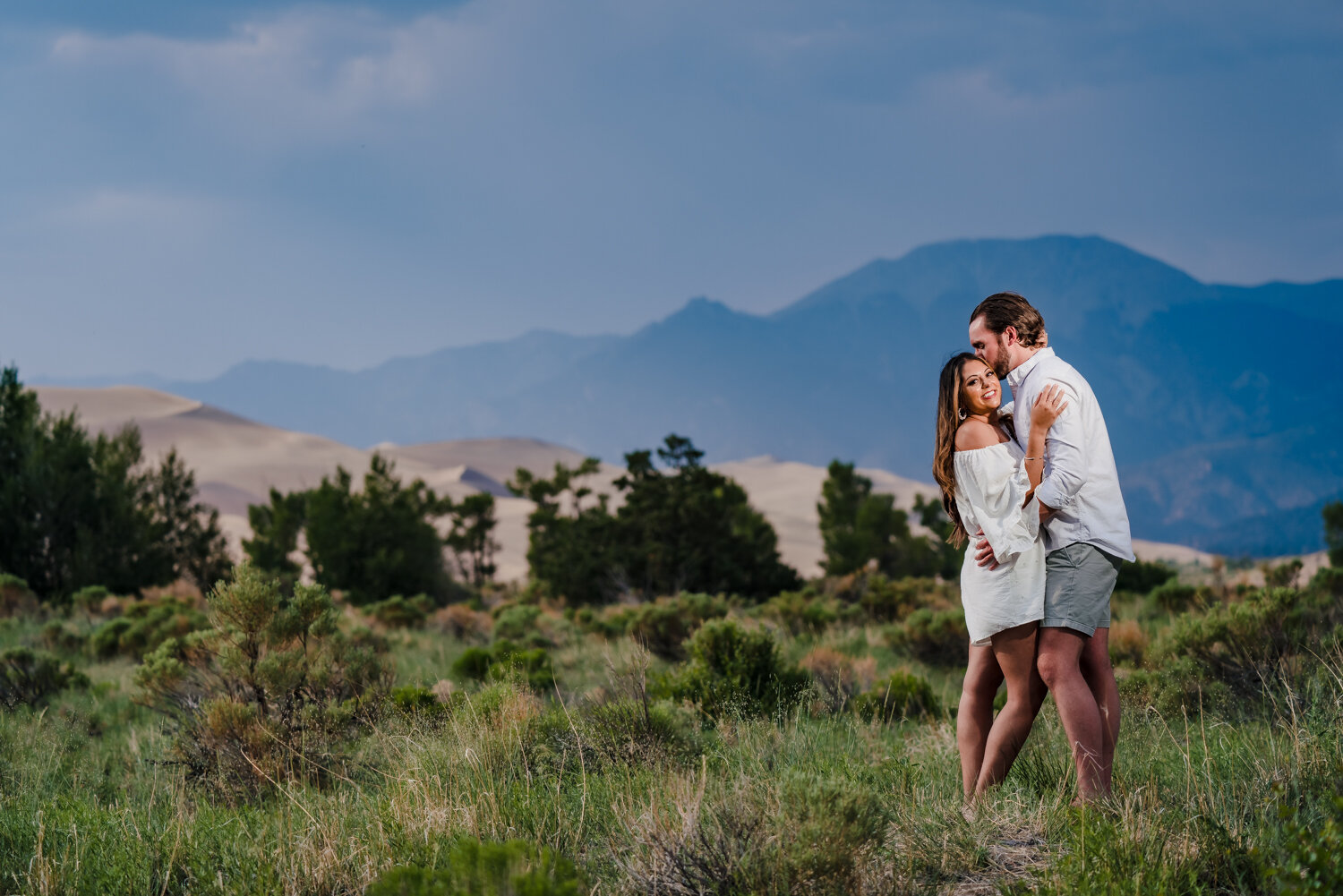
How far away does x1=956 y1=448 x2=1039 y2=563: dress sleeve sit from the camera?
3291 mm

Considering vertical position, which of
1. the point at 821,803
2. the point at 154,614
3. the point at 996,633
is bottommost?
the point at 154,614

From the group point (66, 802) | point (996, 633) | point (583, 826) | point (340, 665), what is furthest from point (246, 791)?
point (996, 633)

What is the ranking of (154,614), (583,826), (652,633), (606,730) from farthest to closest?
1. (154,614)
2. (652,633)
3. (606,730)
4. (583,826)

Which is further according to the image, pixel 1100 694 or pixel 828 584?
pixel 828 584

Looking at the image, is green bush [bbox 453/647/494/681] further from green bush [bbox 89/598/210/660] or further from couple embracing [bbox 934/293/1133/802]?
couple embracing [bbox 934/293/1133/802]

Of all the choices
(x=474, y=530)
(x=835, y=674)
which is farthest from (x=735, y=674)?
(x=474, y=530)

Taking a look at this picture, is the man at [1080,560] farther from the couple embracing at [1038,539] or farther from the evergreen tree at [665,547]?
the evergreen tree at [665,547]

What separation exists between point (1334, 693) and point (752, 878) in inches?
130

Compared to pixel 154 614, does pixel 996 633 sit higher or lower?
higher

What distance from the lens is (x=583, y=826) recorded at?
3352 millimetres

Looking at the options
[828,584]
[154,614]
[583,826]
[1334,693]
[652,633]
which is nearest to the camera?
[583,826]

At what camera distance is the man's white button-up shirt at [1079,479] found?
3309 mm

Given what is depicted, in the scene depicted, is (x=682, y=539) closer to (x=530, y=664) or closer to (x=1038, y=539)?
(x=530, y=664)

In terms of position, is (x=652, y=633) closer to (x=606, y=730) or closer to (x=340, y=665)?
(x=340, y=665)
